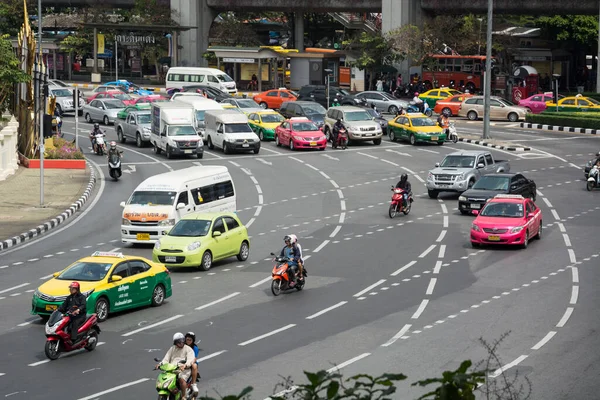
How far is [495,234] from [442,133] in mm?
23556

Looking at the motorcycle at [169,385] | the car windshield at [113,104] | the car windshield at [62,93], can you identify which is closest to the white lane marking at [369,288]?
the motorcycle at [169,385]

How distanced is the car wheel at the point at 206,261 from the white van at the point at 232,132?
23.7 m

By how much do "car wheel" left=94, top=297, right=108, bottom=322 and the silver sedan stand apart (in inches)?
1592

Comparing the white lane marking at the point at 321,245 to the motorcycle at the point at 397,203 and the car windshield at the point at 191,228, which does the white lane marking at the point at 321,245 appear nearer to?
the car windshield at the point at 191,228

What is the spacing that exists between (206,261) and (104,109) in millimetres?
36829

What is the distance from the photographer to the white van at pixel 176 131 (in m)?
49.2

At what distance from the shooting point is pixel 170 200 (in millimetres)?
31172

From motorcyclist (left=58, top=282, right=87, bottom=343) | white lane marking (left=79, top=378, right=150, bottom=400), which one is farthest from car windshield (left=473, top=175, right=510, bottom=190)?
white lane marking (left=79, top=378, right=150, bottom=400)

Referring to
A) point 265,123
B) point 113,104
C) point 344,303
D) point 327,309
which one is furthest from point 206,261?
point 113,104

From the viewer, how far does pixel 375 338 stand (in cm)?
2020

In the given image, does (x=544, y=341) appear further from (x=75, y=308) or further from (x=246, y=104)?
(x=246, y=104)

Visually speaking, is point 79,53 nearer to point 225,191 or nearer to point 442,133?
point 442,133

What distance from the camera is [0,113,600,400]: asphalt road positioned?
18.0 meters

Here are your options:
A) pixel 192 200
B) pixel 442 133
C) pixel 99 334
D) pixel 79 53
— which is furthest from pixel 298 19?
pixel 99 334
